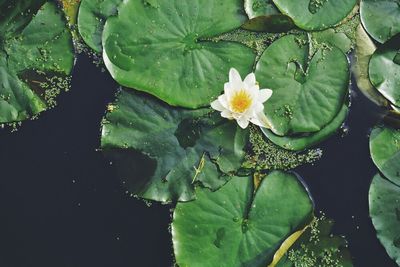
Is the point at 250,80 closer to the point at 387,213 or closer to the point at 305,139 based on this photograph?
the point at 305,139

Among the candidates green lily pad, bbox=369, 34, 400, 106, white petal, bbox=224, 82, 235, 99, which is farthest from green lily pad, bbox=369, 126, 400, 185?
white petal, bbox=224, 82, 235, 99

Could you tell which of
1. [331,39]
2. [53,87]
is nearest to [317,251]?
[331,39]

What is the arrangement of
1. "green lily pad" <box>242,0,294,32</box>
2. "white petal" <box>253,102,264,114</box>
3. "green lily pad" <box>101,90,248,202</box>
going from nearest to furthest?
"white petal" <box>253,102,264,114</box> < "green lily pad" <box>101,90,248,202</box> < "green lily pad" <box>242,0,294,32</box>

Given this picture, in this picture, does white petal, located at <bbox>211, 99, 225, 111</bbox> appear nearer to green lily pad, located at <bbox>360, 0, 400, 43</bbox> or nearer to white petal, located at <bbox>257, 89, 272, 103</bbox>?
white petal, located at <bbox>257, 89, 272, 103</bbox>

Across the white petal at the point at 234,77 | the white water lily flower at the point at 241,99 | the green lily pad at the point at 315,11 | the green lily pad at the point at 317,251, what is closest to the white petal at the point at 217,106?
the white water lily flower at the point at 241,99

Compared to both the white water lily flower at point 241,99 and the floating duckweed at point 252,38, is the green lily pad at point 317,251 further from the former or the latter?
the floating duckweed at point 252,38

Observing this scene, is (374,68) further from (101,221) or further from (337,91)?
(101,221)
